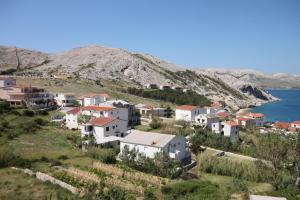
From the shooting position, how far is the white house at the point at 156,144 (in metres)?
39.6

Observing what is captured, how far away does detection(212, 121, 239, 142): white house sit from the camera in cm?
5972

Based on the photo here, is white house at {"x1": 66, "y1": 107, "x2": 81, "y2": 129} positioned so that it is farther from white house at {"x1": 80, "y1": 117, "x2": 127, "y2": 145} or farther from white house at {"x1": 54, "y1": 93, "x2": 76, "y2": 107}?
white house at {"x1": 54, "y1": 93, "x2": 76, "y2": 107}

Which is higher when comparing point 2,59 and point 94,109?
point 2,59

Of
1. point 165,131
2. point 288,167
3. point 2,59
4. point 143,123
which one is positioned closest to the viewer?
point 288,167

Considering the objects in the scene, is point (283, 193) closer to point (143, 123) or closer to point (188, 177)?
point (188, 177)

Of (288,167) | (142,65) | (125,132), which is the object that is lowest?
(288,167)

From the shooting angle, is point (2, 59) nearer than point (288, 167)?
No

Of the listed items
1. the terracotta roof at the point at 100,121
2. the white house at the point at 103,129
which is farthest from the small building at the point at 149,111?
the terracotta roof at the point at 100,121

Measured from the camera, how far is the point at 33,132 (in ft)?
153

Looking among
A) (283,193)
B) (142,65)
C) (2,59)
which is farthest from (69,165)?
(2,59)

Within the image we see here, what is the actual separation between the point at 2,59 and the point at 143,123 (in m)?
154

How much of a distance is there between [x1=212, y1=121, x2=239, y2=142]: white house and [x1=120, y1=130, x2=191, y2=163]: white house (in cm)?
1796

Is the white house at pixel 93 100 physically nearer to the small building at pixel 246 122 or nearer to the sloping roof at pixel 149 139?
the sloping roof at pixel 149 139

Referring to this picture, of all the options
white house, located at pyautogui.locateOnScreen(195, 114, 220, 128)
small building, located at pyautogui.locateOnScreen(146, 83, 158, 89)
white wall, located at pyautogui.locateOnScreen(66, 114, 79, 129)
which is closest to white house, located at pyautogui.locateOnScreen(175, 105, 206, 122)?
white house, located at pyautogui.locateOnScreen(195, 114, 220, 128)
